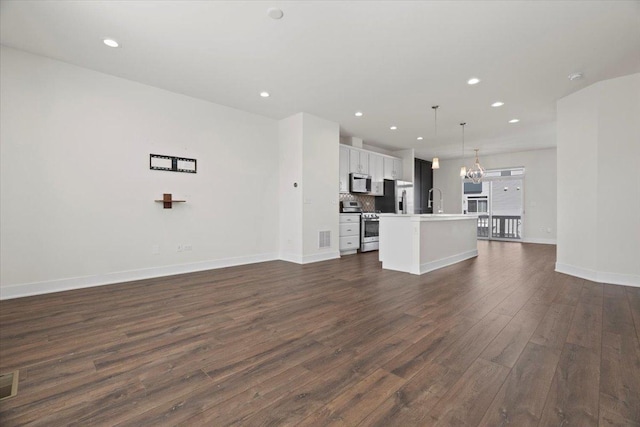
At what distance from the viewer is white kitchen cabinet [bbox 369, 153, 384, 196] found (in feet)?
24.8

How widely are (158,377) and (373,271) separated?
11.4 feet

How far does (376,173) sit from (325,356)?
6.28 m

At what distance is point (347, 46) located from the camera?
3.20 meters

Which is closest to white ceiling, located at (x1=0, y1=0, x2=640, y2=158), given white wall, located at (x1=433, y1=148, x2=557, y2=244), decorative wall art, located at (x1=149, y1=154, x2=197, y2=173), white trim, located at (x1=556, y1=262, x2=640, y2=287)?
decorative wall art, located at (x1=149, y1=154, x2=197, y2=173)

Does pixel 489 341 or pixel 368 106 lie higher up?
pixel 368 106

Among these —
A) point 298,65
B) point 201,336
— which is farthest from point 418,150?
point 201,336

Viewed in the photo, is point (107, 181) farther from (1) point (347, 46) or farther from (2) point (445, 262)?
(2) point (445, 262)

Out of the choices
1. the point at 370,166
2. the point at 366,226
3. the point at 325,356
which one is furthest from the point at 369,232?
the point at 325,356

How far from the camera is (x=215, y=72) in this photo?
12.7 ft

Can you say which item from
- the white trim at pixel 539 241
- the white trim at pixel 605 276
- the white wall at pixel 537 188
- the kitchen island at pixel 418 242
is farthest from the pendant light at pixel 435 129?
the white trim at pixel 539 241

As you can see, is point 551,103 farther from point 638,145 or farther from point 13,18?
point 13,18

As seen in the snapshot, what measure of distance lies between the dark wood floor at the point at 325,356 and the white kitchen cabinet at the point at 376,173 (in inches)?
171

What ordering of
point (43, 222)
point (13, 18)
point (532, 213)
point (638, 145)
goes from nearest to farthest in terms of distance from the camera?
point (13, 18)
point (43, 222)
point (638, 145)
point (532, 213)

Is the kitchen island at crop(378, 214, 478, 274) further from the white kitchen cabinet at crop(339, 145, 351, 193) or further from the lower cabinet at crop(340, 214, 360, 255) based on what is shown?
the white kitchen cabinet at crop(339, 145, 351, 193)
